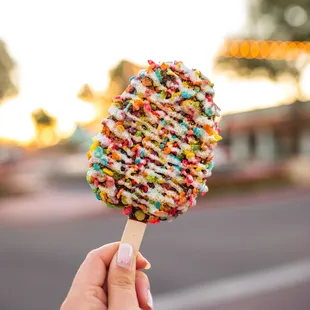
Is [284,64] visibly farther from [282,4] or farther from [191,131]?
[191,131]

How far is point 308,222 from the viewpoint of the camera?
1341 centimetres

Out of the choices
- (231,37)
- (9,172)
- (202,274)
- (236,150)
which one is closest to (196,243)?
(202,274)

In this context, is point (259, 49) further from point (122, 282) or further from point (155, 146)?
point (122, 282)

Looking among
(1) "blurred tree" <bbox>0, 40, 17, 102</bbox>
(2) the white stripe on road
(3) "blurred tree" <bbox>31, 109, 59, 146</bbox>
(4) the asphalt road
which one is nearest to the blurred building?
(1) "blurred tree" <bbox>0, 40, 17, 102</bbox>

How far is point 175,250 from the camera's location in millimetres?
10062

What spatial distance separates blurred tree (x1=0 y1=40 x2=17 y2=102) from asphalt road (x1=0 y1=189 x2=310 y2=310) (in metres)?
9.68

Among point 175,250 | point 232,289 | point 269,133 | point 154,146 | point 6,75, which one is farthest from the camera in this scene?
point 269,133

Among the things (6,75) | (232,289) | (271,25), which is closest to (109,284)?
(232,289)

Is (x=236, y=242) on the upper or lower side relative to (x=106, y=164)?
lower

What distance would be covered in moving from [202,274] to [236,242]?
266 cm

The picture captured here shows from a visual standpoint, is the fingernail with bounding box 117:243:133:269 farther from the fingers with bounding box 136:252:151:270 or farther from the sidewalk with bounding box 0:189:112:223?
the sidewalk with bounding box 0:189:112:223

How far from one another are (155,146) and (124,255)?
1.12ft

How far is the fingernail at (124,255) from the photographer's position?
1639 millimetres

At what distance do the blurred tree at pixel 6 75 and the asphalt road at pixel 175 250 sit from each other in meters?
9.68
